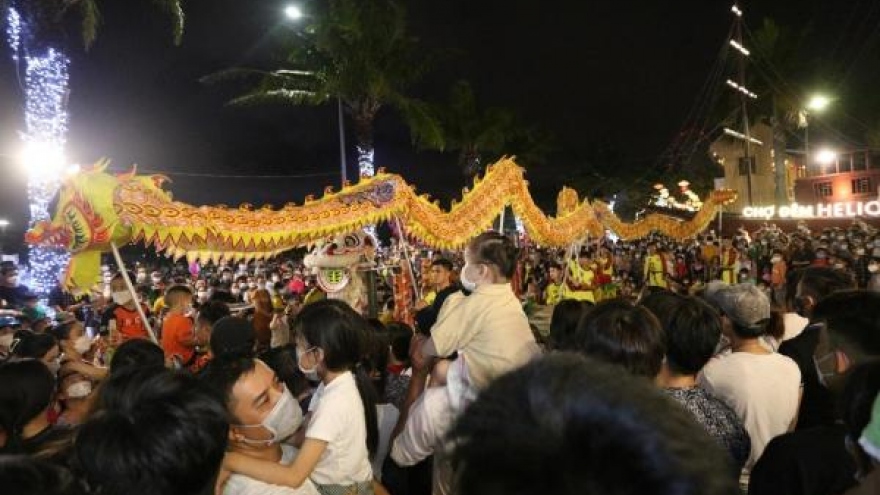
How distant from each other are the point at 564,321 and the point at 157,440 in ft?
10.1

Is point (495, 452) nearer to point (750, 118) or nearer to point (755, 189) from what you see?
point (750, 118)

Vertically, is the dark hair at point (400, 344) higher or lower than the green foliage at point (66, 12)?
lower

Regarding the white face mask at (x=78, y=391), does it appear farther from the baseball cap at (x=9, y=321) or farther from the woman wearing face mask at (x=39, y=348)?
the baseball cap at (x=9, y=321)

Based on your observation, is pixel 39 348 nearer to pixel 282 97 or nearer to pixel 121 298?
pixel 121 298

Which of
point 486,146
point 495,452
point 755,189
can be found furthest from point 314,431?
point 755,189

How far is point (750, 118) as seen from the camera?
33.1m

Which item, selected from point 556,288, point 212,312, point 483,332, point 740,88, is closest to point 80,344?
point 212,312

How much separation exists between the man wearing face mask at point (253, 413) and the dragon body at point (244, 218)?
451 centimetres

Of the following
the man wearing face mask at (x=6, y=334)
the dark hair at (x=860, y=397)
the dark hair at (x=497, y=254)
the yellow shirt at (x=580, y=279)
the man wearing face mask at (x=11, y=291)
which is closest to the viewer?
the dark hair at (x=860, y=397)

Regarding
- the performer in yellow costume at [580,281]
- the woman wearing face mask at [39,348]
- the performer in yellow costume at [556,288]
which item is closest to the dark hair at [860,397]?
the woman wearing face mask at [39,348]

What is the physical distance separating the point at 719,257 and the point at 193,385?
1630cm

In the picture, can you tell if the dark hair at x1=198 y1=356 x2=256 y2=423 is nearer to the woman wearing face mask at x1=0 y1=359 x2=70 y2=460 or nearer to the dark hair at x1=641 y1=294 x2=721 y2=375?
the woman wearing face mask at x1=0 y1=359 x2=70 y2=460

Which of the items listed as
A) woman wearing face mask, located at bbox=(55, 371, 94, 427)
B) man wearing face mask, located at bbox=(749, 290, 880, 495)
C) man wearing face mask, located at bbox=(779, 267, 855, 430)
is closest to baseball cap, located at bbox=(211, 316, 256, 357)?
woman wearing face mask, located at bbox=(55, 371, 94, 427)

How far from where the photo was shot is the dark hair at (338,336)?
273 centimetres
